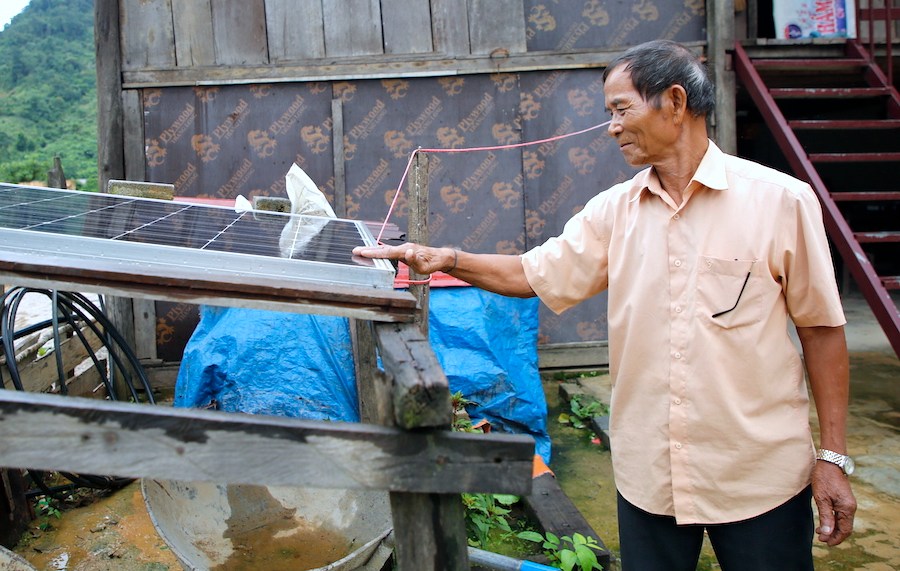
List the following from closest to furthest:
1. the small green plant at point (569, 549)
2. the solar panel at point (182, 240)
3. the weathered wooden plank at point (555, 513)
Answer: the solar panel at point (182, 240) → the small green plant at point (569, 549) → the weathered wooden plank at point (555, 513)

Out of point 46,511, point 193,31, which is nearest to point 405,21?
point 193,31

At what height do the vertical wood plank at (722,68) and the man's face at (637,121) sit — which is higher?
the vertical wood plank at (722,68)

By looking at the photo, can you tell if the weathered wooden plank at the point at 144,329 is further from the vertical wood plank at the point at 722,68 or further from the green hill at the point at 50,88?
the green hill at the point at 50,88

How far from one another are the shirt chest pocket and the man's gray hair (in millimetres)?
477

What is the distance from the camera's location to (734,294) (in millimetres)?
1911

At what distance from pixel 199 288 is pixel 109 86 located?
17.7 ft

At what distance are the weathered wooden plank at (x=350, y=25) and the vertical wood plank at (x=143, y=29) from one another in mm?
1378

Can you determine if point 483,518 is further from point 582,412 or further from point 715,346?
point 715,346

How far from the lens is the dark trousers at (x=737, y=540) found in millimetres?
1938

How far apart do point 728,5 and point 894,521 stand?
4.54 metres

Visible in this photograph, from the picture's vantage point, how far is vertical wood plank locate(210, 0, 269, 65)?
6.29 meters

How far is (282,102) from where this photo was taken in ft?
20.9

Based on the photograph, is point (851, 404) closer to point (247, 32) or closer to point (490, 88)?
point (490, 88)

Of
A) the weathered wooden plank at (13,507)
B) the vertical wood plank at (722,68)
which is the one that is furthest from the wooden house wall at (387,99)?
the weathered wooden plank at (13,507)
